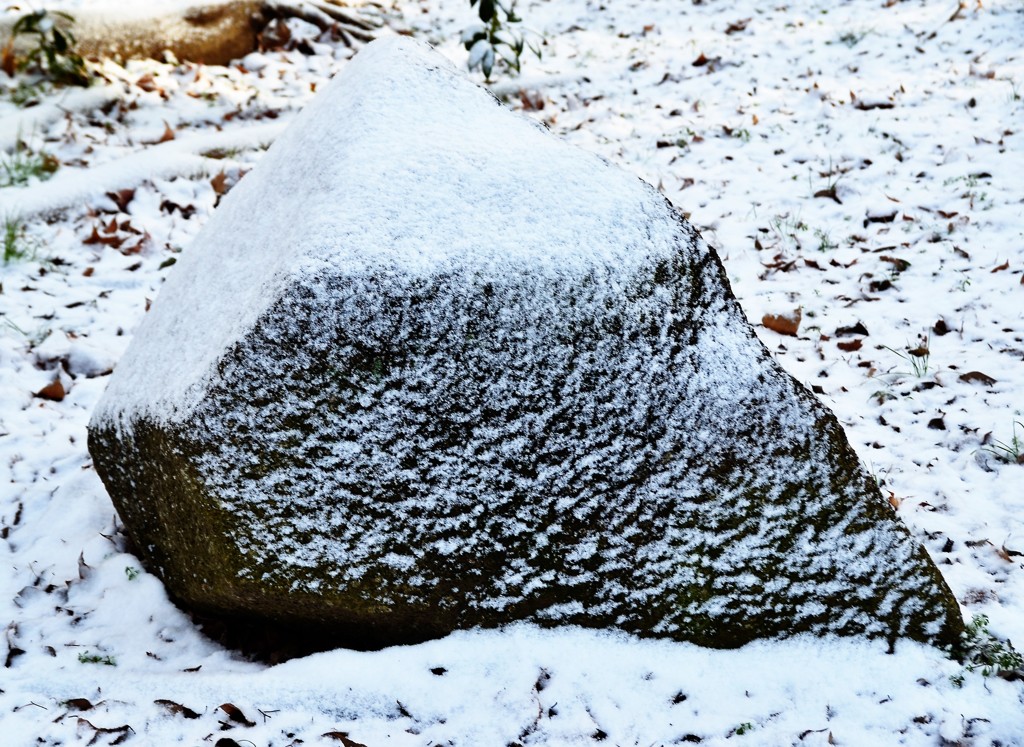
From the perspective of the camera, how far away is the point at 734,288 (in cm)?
354

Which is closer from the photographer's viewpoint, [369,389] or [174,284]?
[369,389]

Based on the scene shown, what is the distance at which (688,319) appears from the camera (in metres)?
1.98

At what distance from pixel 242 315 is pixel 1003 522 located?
6.83 feet

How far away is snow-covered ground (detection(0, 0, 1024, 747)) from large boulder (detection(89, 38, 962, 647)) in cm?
14

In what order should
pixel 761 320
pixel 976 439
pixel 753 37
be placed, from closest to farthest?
pixel 976 439 < pixel 761 320 < pixel 753 37

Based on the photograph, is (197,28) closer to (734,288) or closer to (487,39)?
(487,39)

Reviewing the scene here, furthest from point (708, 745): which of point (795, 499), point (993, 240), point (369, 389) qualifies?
point (993, 240)

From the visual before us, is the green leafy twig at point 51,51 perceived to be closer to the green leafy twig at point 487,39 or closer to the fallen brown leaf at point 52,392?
the green leafy twig at point 487,39

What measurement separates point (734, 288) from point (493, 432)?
78.9 inches

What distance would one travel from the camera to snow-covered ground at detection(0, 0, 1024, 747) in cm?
186

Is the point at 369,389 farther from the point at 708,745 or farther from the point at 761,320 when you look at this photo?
the point at 761,320

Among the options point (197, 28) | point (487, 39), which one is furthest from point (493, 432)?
point (197, 28)

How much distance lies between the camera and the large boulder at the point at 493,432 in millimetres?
1814

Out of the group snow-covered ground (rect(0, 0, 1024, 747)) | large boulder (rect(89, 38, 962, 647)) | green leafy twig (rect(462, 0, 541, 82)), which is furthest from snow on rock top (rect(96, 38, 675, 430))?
green leafy twig (rect(462, 0, 541, 82))
